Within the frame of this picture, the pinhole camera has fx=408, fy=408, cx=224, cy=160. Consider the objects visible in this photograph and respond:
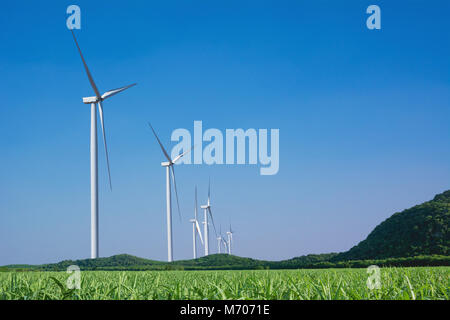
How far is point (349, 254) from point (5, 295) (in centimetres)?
4719

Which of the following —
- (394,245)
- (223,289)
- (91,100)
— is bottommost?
(394,245)

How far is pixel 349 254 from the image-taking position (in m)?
46.5

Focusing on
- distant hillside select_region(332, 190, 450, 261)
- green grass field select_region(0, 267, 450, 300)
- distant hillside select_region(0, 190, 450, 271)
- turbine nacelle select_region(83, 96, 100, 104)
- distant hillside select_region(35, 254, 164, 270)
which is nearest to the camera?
green grass field select_region(0, 267, 450, 300)

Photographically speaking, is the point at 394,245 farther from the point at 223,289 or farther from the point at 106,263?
the point at 223,289

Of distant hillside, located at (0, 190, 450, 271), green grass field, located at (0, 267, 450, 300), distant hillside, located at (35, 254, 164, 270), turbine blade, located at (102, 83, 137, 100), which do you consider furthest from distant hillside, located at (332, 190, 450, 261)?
green grass field, located at (0, 267, 450, 300)

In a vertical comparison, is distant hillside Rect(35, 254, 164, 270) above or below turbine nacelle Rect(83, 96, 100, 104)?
below

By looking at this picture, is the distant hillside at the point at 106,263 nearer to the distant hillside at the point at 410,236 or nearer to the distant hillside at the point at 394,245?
the distant hillside at the point at 394,245

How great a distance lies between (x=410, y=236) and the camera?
44781 mm

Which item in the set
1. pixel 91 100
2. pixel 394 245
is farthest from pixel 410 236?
pixel 91 100

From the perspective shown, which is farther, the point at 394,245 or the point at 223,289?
the point at 394,245

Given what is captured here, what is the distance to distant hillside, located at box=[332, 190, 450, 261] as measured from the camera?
141 feet

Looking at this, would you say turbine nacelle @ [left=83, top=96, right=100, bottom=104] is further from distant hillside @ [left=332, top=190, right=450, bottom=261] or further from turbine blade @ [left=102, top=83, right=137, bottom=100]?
distant hillside @ [left=332, top=190, right=450, bottom=261]
